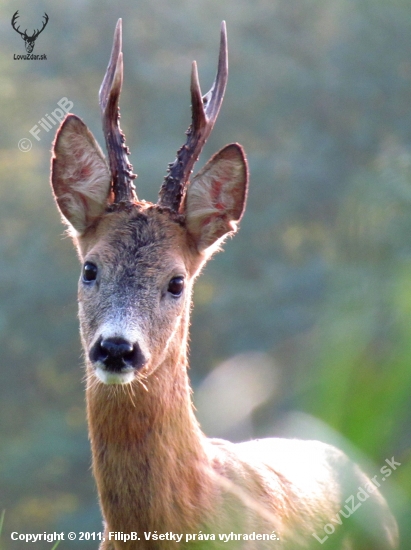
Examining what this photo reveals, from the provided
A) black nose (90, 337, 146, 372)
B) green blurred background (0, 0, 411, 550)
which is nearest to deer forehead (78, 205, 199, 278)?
black nose (90, 337, 146, 372)

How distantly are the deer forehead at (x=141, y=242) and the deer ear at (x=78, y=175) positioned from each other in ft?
0.31

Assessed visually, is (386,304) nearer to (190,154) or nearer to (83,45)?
(190,154)

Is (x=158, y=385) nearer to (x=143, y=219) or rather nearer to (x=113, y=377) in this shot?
(x=113, y=377)

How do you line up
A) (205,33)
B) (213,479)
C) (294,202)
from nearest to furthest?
(213,479), (294,202), (205,33)

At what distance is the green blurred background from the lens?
50.9 feet

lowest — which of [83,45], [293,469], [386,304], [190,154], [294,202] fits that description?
[386,304]

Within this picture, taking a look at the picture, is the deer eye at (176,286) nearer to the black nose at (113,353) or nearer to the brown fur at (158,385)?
the brown fur at (158,385)

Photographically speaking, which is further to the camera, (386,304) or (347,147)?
(347,147)

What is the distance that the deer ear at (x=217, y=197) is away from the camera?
14.7 ft

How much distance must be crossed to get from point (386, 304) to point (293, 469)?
13.9ft

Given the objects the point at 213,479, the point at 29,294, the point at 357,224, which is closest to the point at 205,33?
the point at 29,294

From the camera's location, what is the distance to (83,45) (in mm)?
19516

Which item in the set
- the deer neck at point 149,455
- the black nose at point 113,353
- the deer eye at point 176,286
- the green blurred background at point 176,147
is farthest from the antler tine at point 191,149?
the green blurred background at point 176,147

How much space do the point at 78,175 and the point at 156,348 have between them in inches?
51.6
